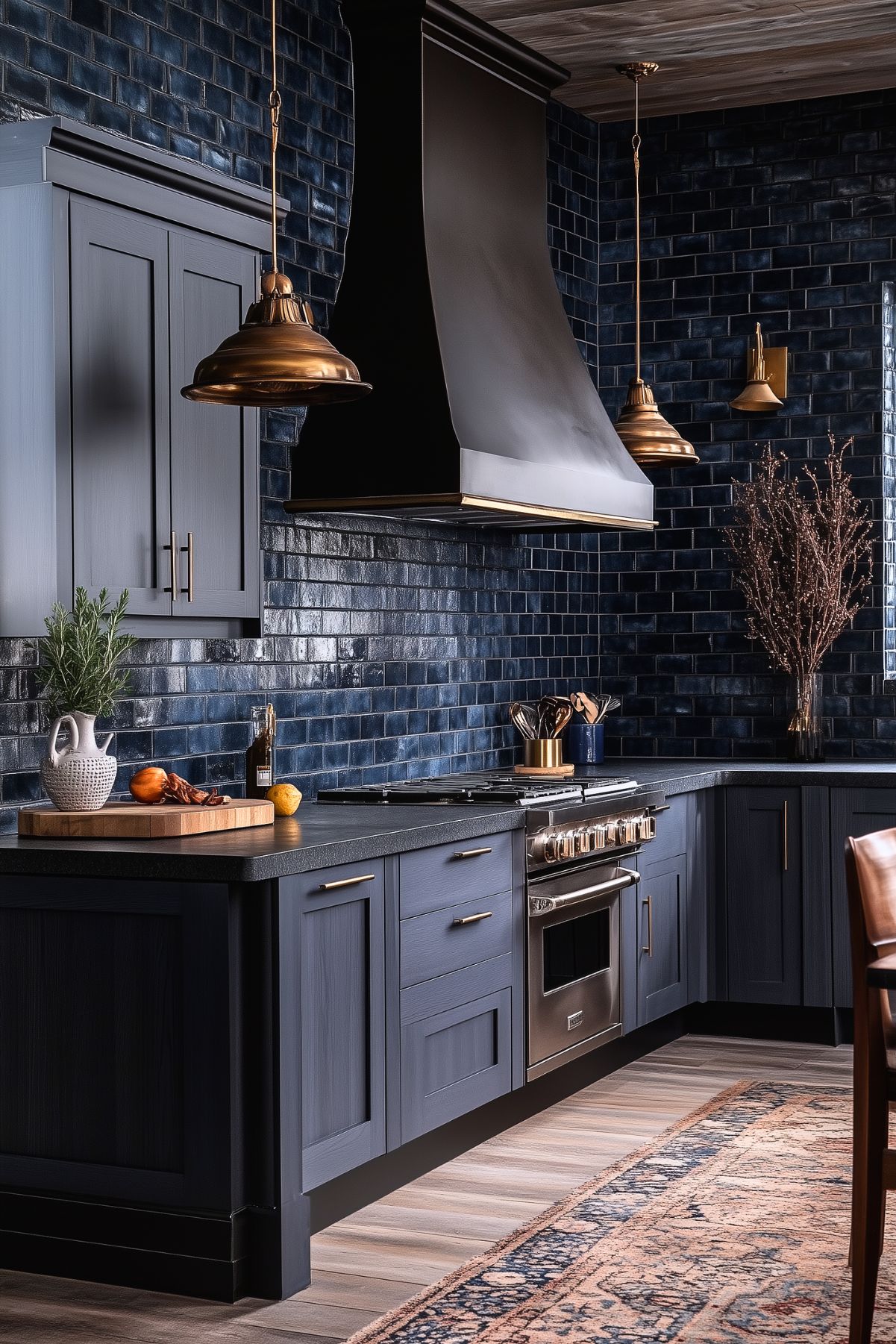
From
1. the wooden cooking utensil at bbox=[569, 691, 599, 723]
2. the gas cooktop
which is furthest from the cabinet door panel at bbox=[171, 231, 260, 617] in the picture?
the wooden cooking utensil at bbox=[569, 691, 599, 723]

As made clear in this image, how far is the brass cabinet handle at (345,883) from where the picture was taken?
369cm

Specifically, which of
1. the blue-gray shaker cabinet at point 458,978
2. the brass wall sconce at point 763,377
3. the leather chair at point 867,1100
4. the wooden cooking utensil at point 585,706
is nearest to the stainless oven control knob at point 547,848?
the blue-gray shaker cabinet at point 458,978

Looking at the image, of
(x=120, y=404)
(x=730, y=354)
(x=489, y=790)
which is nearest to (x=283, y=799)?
(x=489, y=790)

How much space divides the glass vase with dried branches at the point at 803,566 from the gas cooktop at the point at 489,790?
1.12 metres

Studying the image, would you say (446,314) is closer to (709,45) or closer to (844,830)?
(709,45)

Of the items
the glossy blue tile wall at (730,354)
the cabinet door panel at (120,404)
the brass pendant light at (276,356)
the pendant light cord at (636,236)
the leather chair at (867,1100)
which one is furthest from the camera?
the glossy blue tile wall at (730,354)

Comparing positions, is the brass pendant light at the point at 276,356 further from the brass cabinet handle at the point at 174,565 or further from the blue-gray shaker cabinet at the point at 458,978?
the blue-gray shaker cabinet at the point at 458,978

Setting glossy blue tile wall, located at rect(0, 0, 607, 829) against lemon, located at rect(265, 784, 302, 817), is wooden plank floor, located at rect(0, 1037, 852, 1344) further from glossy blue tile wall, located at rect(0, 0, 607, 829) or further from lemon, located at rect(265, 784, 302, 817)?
glossy blue tile wall, located at rect(0, 0, 607, 829)

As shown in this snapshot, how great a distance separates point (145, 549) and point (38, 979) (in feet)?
3.27

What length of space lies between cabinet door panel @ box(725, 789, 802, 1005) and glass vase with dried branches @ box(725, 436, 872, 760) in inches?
18.4

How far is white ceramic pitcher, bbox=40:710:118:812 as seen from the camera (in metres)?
3.79

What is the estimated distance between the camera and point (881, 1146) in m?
3.13

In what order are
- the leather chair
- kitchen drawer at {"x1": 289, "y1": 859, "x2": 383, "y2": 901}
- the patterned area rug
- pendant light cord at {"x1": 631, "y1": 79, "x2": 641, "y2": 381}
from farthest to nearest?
pendant light cord at {"x1": 631, "y1": 79, "x2": 641, "y2": 381} < kitchen drawer at {"x1": 289, "y1": 859, "x2": 383, "y2": 901} < the patterned area rug < the leather chair

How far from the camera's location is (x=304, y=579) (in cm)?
501
